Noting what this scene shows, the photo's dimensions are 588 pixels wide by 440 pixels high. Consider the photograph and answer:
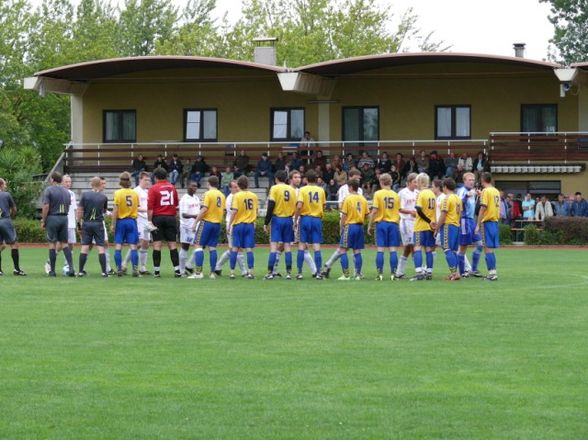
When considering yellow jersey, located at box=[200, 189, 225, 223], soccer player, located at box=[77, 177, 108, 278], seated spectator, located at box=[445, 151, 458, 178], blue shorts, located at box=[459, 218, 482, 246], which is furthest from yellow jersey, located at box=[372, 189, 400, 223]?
seated spectator, located at box=[445, 151, 458, 178]

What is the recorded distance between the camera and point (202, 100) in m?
53.8

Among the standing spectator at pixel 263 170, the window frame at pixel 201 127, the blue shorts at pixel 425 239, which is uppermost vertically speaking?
the window frame at pixel 201 127

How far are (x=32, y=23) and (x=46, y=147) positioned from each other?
22.5ft

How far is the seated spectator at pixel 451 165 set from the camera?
45.4m

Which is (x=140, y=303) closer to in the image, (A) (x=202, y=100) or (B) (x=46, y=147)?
(A) (x=202, y=100)

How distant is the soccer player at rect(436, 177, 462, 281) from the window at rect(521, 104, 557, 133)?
27.7 metres

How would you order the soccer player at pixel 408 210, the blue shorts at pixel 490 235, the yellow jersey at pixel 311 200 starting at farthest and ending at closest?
the soccer player at pixel 408 210
the yellow jersey at pixel 311 200
the blue shorts at pixel 490 235

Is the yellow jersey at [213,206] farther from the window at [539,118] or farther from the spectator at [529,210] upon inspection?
the window at [539,118]

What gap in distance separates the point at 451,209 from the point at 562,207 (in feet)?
71.0

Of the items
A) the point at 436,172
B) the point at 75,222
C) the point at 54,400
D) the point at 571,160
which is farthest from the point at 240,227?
the point at 571,160

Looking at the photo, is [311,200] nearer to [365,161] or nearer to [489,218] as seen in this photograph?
[489,218]

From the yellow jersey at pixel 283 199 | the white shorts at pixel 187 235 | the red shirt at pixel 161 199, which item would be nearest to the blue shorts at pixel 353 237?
the yellow jersey at pixel 283 199

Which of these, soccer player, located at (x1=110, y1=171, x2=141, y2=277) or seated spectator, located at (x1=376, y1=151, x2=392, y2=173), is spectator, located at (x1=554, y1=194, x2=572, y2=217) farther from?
soccer player, located at (x1=110, y1=171, x2=141, y2=277)

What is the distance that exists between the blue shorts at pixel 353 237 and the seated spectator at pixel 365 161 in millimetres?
22955
